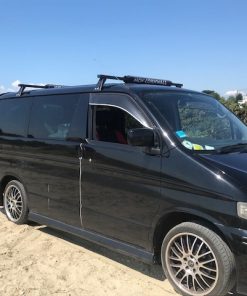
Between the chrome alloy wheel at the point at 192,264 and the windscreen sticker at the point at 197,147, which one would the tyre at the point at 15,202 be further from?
the windscreen sticker at the point at 197,147

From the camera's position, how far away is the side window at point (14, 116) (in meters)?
6.50

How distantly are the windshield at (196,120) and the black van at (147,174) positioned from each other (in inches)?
0.6

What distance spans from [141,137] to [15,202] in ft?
10.6

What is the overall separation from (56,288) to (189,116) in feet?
7.45

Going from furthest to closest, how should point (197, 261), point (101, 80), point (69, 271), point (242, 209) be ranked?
point (101, 80), point (69, 271), point (197, 261), point (242, 209)

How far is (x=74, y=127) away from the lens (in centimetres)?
538

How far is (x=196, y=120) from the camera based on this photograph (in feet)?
15.9

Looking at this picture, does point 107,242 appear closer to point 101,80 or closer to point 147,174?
point 147,174

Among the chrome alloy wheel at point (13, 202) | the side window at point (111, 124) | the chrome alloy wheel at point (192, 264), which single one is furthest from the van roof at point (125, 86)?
the chrome alloy wheel at point (192, 264)

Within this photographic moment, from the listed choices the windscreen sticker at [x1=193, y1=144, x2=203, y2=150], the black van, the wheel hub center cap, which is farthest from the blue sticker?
the wheel hub center cap

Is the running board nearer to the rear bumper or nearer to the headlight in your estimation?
A: the rear bumper

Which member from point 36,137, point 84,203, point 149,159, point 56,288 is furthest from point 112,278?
point 36,137

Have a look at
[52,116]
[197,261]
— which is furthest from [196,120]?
[52,116]

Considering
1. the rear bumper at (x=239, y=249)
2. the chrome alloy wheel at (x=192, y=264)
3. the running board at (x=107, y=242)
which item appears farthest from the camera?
the running board at (x=107, y=242)
